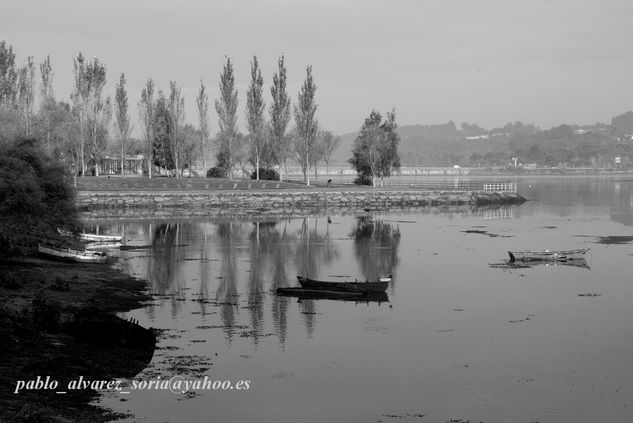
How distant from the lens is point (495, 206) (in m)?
99.4

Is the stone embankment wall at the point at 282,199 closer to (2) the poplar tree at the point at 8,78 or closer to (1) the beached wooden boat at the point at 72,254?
(2) the poplar tree at the point at 8,78

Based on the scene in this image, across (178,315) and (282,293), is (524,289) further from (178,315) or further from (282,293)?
(178,315)

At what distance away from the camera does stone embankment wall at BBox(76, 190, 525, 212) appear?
8294 cm

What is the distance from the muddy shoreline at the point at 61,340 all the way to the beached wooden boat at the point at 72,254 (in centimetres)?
408

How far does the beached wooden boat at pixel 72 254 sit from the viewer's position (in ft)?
130

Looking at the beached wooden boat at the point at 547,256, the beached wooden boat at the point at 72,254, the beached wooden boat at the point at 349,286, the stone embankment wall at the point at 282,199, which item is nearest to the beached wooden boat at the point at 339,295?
the beached wooden boat at the point at 349,286

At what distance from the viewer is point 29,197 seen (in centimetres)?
3353

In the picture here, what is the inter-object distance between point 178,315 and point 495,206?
75.0m

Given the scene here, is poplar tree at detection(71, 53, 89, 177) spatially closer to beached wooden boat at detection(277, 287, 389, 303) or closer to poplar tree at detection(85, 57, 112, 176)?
poplar tree at detection(85, 57, 112, 176)

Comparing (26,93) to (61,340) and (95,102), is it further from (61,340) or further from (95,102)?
(61,340)

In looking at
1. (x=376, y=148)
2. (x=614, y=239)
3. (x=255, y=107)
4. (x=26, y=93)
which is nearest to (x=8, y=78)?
(x=26, y=93)

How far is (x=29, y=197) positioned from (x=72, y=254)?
7213 millimetres

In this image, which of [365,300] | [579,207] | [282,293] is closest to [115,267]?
[282,293]

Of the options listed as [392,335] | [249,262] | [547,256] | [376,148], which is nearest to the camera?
[392,335]
